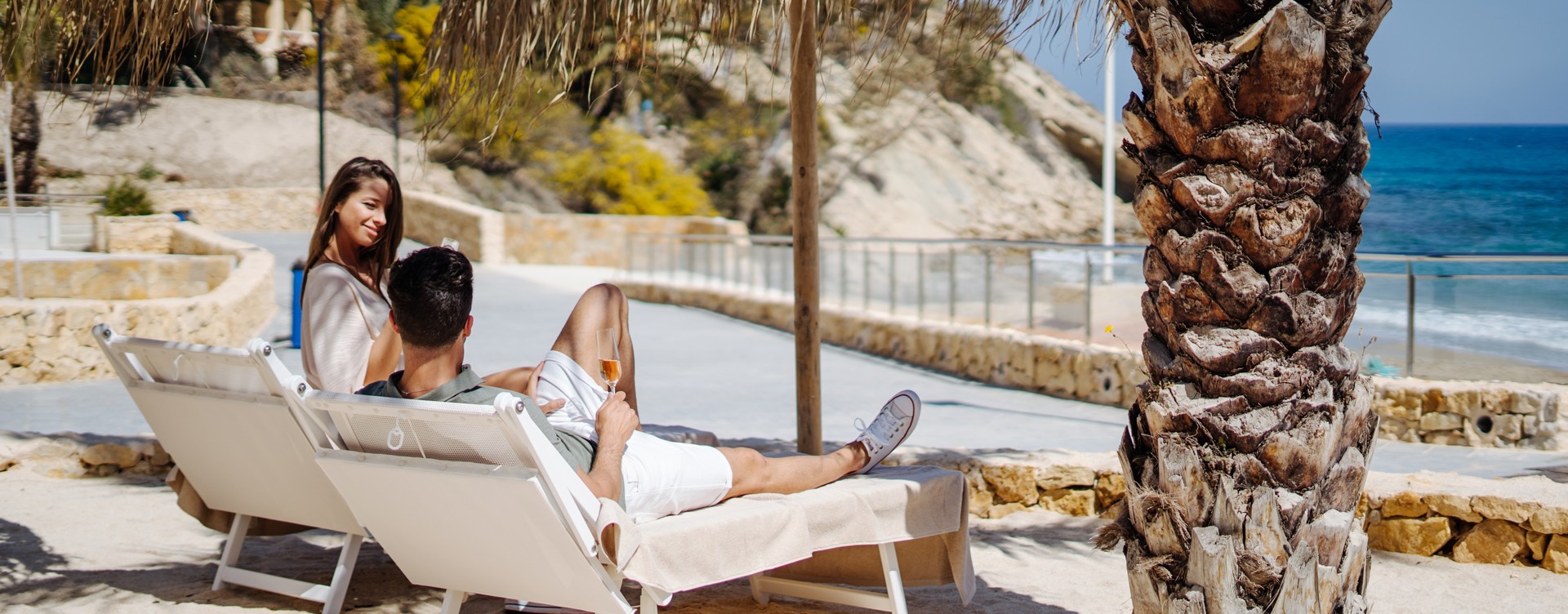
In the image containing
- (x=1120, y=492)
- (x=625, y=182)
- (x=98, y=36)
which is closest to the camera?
(x=98, y=36)

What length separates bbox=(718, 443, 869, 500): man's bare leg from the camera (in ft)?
10.0

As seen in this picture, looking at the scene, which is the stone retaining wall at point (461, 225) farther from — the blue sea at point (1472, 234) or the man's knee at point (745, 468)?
the man's knee at point (745, 468)

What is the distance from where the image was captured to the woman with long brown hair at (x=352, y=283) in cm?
335

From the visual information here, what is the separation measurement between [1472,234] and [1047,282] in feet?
122

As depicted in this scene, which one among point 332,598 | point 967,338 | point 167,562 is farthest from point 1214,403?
point 967,338

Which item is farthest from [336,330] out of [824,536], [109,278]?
[109,278]

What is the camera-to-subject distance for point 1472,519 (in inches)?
155

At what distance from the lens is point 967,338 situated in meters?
10.3

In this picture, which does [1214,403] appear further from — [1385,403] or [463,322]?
[1385,403]

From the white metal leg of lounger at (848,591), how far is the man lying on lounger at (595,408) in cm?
27

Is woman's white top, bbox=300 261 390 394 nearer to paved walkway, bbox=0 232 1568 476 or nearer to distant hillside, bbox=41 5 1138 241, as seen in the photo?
paved walkway, bbox=0 232 1568 476

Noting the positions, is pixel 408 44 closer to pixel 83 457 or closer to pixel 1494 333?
pixel 83 457

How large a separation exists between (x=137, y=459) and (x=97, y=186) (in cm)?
3243

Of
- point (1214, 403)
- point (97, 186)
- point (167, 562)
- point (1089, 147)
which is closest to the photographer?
point (1214, 403)
